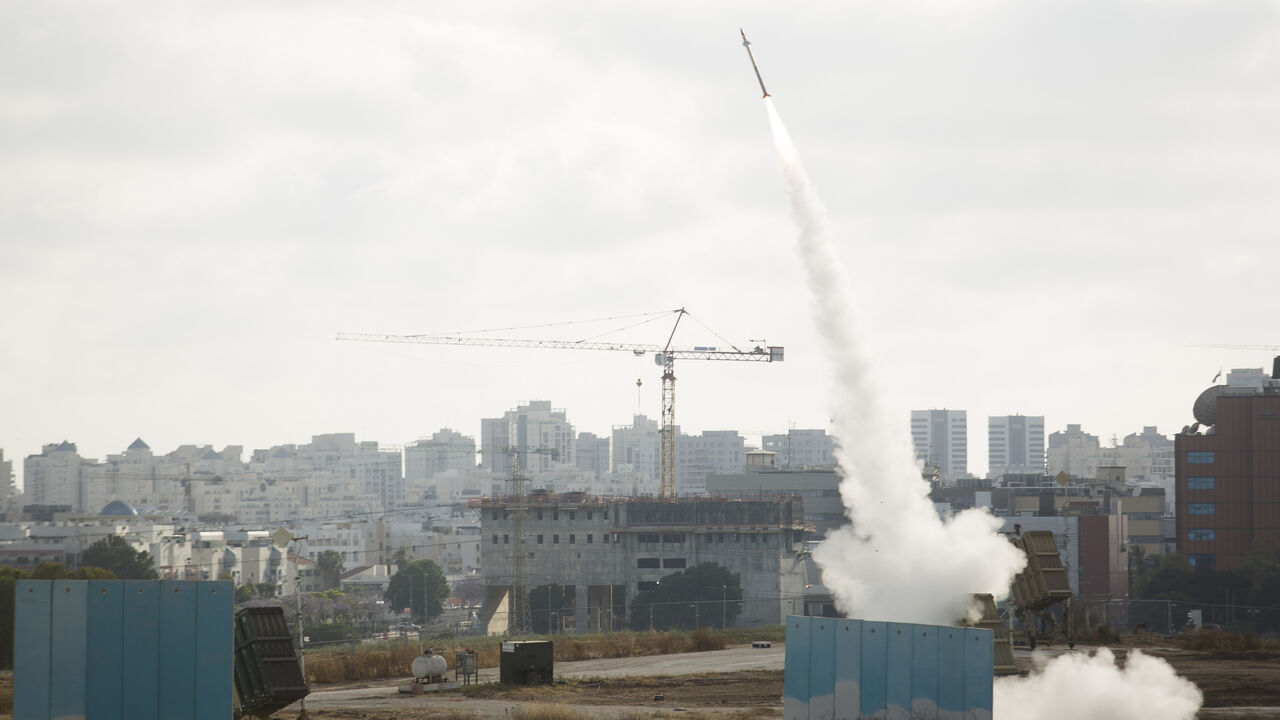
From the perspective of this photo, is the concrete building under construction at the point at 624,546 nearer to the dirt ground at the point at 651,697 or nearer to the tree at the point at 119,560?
the tree at the point at 119,560

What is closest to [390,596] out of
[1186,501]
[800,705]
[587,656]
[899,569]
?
[1186,501]

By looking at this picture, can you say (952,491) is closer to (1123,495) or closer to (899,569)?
(1123,495)

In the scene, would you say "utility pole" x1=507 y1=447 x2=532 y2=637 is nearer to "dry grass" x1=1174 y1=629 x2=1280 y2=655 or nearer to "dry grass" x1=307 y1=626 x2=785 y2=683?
"dry grass" x1=307 y1=626 x2=785 y2=683

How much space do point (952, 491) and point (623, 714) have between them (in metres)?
164

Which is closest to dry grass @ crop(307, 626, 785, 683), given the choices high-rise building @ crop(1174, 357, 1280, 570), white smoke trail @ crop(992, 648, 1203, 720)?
white smoke trail @ crop(992, 648, 1203, 720)

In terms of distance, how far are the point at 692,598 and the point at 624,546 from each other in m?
21.4

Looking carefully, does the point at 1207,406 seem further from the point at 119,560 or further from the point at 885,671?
the point at 119,560

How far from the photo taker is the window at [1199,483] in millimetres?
114688

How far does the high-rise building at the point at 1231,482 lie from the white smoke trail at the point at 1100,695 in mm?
91147

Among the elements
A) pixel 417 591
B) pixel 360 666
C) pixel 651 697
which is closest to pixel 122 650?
pixel 651 697

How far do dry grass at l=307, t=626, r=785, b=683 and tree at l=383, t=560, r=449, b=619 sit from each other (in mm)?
134514

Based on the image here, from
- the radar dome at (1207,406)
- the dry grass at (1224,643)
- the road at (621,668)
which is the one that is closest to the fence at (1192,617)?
the radar dome at (1207,406)

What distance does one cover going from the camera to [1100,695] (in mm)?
27125

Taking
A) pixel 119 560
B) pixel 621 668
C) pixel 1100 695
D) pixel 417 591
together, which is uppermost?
pixel 1100 695
